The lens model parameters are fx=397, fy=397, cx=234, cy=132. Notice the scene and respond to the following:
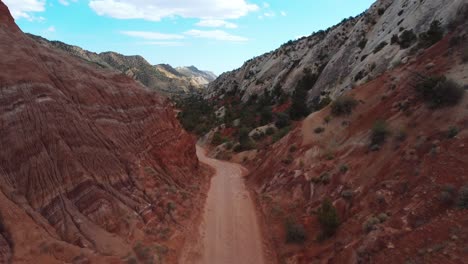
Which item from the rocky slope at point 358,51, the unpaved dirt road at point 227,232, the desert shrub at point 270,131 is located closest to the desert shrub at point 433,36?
the rocky slope at point 358,51

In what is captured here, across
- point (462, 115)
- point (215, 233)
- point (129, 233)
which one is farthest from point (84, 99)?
point (462, 115)

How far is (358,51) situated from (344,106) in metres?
25.3

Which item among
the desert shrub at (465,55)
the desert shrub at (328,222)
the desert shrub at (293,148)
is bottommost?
the desert shrub at (328,222)

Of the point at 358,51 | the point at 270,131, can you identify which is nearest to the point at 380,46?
the point at 358,51

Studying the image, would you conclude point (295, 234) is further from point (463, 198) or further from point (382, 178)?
point (463, 198)

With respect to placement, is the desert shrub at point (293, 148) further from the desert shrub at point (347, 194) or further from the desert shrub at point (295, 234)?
the desert shrub at point (295, 234)

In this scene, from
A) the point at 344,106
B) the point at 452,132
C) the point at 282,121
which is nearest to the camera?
the point at 452,132

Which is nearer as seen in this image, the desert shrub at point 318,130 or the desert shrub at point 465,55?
the desert shrub at point 465,55

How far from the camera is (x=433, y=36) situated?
3070 cm

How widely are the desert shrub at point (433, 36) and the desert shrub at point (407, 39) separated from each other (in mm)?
3336

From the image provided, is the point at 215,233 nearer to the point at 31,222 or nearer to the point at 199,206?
the point at 199,206

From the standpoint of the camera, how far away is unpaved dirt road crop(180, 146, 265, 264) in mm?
18172

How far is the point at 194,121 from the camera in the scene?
77750 millimetres

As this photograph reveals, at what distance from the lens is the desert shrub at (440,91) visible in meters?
19.7
